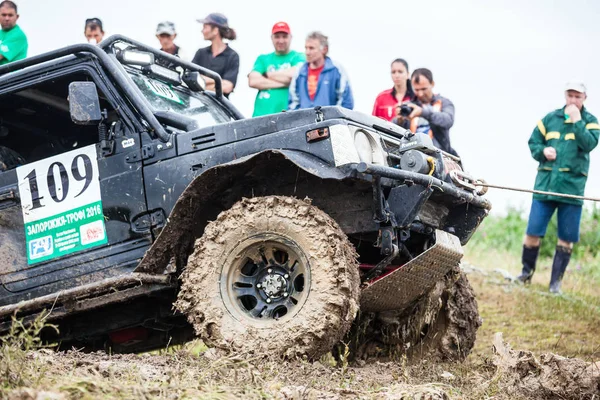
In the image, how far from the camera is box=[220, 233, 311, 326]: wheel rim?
498 cm

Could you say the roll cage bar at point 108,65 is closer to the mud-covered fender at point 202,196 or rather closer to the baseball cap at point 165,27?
the mud-covered fender at point 202,196

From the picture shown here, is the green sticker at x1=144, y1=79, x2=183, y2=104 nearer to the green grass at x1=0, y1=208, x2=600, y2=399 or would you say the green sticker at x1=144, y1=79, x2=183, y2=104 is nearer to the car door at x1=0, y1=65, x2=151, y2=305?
the car door at x1=0, y1=65, x2=151, y2=305

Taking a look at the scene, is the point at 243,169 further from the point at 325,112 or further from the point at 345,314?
the point at 345,314

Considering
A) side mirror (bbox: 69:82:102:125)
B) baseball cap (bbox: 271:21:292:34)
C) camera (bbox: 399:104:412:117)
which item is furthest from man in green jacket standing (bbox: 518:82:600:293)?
side mirror (bbox: 69:82:102:125)

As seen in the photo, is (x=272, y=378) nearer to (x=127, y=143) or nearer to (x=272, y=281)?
(x=272, y=281)

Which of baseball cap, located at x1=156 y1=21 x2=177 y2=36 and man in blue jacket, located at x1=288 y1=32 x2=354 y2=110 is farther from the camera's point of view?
baseball cap, located at x1=156 y1=21 x2=177 y2=36

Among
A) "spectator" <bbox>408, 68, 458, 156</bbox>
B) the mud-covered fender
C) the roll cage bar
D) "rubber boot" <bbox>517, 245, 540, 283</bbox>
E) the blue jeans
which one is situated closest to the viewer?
the mud-covered fender

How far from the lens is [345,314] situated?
482 centimetres


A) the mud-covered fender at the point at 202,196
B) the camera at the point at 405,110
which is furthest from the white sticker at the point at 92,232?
the camera at the point at 405,110

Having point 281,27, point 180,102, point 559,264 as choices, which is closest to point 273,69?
point 281,27

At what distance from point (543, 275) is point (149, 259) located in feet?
24.4

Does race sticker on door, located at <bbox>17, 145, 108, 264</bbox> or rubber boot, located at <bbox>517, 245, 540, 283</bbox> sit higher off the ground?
race sticker on door, located at <bbox>17, 145, 108, 264</bbox>

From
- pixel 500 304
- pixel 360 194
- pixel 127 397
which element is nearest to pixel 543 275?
pixel 500 304

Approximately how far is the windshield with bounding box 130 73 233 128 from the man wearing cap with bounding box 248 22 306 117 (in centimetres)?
164
